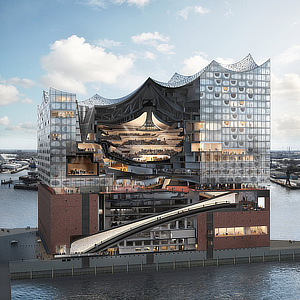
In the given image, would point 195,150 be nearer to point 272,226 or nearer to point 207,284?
point 207,284

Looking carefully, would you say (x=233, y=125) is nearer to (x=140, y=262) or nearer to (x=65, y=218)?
(x=140, y=262)

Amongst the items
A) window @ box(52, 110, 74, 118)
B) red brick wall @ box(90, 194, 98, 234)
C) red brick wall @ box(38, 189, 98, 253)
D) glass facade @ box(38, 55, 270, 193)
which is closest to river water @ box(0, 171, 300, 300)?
red brick wall @ box(38, 189, 98, 253)

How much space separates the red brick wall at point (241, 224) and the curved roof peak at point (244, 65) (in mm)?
18948

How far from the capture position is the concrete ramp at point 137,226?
38938 millimetres

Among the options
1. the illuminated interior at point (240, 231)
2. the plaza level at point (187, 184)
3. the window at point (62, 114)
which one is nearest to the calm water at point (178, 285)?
the plaza level at point (187, 184)

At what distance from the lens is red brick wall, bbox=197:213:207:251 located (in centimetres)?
4038

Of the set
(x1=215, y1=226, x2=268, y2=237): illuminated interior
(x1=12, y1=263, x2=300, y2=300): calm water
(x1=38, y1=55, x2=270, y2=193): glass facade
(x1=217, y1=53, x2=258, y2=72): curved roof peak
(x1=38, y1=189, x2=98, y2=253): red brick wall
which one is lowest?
(x1=12, y1=263, x2=300, y2=300): calm water

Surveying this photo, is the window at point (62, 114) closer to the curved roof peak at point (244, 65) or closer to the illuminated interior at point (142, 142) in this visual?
the curved roof peak at point (244, 65)

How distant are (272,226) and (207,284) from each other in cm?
2850

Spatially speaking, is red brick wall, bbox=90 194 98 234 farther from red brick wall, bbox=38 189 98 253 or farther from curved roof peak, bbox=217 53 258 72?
curved roof peak, bbox=217 53 258 72

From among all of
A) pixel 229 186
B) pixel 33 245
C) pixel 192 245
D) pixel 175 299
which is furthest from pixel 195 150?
pixel 33 245

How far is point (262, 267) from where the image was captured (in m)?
39.7

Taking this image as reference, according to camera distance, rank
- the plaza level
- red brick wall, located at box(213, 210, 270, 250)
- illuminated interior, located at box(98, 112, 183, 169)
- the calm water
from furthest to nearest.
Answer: illuminated interior, located at box(98, 112, 183, 169) → red brick wall, located at box(213, 210, 270, 250) → the plaza level → the calm water

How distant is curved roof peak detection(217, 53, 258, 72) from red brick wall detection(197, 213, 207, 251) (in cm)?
2003
